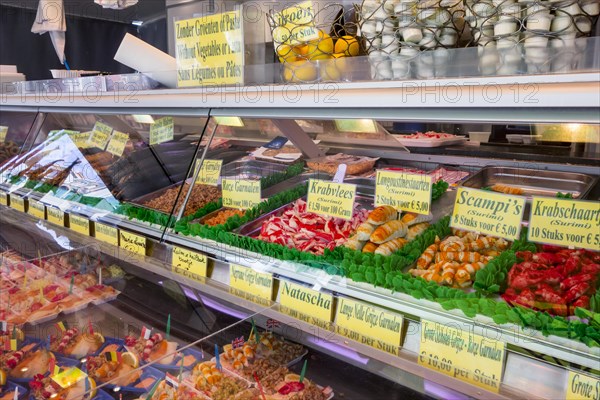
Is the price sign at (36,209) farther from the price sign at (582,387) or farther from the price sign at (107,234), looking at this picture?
the price sign at (582,387)

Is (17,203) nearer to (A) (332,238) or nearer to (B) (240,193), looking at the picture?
(B) (240,193)

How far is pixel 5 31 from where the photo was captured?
7938mm

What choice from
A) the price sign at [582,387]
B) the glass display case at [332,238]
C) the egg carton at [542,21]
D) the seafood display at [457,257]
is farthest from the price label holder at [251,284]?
the egg carton at [542,21]

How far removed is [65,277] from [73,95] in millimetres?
982

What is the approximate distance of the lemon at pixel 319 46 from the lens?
1644mm

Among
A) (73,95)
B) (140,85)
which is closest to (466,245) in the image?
(140,85)

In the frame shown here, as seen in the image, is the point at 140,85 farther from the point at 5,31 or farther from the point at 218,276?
the point at 5,31

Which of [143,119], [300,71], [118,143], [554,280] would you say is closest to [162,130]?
[143,119]

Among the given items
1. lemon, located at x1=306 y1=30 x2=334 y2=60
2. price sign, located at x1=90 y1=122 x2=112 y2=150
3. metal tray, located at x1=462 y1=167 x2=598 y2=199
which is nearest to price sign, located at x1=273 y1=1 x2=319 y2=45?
lemon, located at x1=306 y1=30 x2=334 y2=60

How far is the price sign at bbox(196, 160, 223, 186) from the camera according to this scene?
2.34 meters

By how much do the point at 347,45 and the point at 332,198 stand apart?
0.56m

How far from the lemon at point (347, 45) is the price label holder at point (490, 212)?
0.60 m

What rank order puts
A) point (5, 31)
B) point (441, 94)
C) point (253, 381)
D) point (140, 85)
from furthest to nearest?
point (5, 31) → point (140, 85) → point (253, 381) → point (441, 94)

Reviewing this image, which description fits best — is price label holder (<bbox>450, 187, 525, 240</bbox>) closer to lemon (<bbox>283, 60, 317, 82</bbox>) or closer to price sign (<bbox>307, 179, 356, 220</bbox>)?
price sign (<bbox>307, 179, 356, 220</bbox>)
